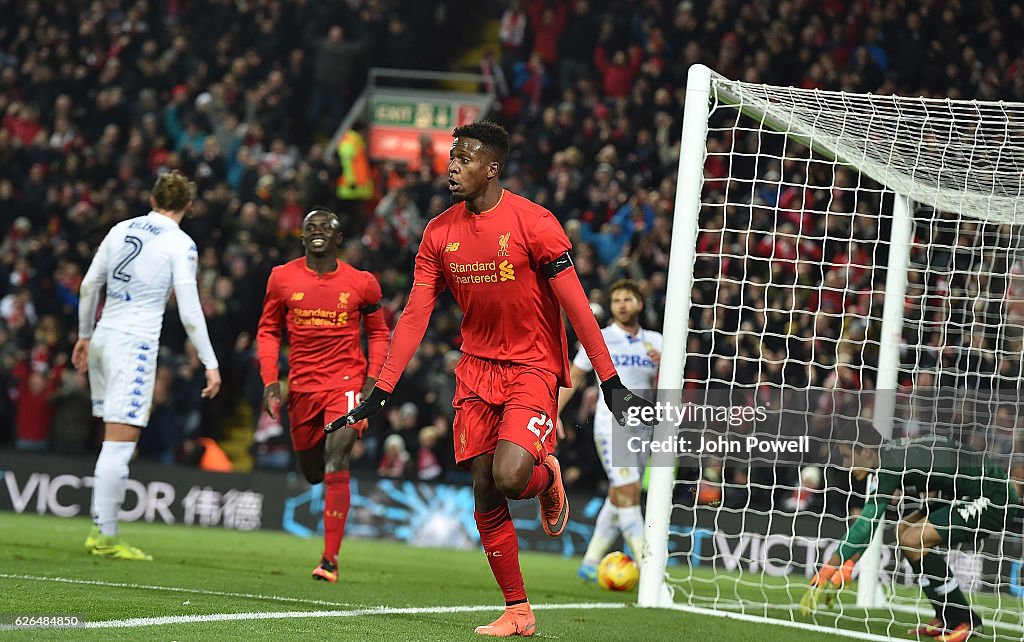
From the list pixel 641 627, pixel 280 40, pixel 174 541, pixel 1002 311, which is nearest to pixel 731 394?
pixel 1002 311

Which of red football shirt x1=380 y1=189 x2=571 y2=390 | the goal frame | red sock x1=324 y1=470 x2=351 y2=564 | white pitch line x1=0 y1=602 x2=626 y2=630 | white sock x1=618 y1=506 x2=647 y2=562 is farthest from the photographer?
white sock x1=618 y1=506 x2=647 y2=562

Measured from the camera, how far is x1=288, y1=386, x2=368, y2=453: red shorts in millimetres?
8422

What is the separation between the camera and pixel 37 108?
19609 mm

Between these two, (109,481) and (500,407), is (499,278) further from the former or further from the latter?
(109,481)

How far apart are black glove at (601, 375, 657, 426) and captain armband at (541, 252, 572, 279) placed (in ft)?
1.79

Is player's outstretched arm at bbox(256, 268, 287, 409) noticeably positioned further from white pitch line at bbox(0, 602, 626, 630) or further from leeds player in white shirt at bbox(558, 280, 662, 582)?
leeds player in white shirt at bbox(558, 280, 662, 582)

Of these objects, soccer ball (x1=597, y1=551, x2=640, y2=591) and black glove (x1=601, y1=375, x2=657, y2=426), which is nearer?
black glove (x1=601, y1=375, x2=657, y2=426)

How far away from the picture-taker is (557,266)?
19.0 ft

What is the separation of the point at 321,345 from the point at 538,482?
315cm

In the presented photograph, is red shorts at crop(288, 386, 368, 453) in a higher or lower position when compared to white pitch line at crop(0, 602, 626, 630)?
higher

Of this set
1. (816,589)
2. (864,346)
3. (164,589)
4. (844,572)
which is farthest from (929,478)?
(164,589)

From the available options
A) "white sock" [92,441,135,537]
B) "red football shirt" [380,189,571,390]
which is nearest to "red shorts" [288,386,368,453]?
"white sock" [92,441,135,537]

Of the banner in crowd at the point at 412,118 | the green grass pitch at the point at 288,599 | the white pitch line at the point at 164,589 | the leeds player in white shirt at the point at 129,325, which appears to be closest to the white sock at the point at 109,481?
the leeds player in white shirt at the point at 129,325

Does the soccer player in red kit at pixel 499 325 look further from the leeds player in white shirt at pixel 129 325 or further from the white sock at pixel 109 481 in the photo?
the white sock at pixel 109 481
